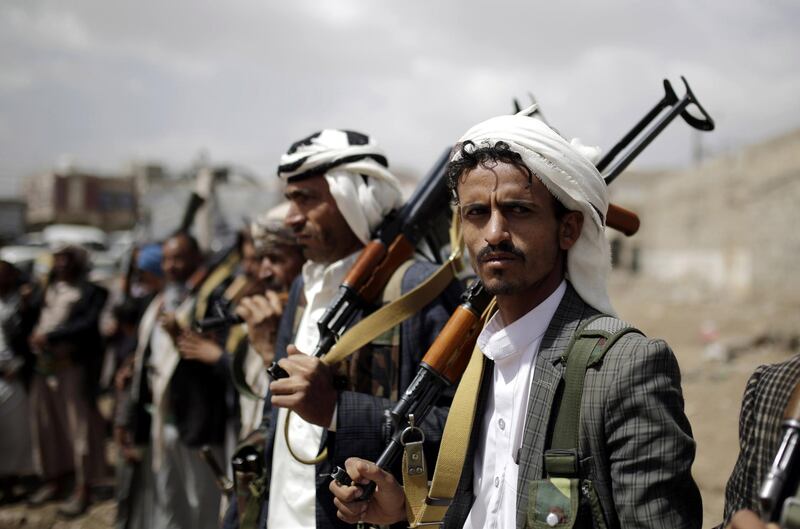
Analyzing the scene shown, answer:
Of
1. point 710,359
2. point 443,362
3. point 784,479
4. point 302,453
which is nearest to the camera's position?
point 784,479

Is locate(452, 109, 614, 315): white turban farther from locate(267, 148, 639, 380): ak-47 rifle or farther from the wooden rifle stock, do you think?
locate(267, 148, 639, 380): ak-47 rifle

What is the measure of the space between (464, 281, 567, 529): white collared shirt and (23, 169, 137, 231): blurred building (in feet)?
147

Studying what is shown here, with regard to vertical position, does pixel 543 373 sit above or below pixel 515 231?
below

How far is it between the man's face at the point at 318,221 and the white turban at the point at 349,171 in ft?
0.15

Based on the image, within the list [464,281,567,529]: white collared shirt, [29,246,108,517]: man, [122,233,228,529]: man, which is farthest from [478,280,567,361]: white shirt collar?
[29,246,108,517]: man

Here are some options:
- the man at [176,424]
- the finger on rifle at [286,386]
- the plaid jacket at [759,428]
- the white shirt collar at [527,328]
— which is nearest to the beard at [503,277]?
the white shirt collar at [527,328]

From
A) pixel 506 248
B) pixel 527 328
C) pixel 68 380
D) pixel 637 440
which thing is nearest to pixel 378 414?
pixel 527 328

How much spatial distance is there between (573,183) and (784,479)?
79cm

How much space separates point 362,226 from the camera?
2.60 meters

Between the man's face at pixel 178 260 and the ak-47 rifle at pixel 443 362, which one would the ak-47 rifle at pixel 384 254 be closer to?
the ak-47 rifle at pixel 443 362

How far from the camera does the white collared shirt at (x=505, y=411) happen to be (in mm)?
1588

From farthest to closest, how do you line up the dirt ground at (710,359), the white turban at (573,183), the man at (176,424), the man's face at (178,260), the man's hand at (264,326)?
1. the dirt ground at (710,359)
2. the man's face at (178,260)
3. the man at (176,424)
4. the man's hand at (264,326)
5. the white turban at (573,183)

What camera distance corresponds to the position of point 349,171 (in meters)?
Answer: 2.64

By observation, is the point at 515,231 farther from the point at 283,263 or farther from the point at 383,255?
the point at 283,263
